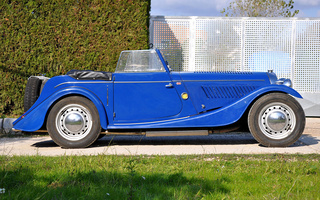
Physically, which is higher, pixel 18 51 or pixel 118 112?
pixel 18 51

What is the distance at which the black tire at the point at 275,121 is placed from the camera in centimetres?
555

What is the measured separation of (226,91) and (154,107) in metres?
1.17

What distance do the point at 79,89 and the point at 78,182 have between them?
2524mm

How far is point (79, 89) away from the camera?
18.5 feet

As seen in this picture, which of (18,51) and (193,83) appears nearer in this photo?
(193,83)

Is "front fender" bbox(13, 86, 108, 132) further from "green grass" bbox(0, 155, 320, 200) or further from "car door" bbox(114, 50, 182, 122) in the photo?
"green grass" bbox(0, 155, 320, 200)

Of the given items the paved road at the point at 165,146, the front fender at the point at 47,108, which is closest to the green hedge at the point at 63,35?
the paved road at the point at 165,146

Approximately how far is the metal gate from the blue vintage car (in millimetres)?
5158

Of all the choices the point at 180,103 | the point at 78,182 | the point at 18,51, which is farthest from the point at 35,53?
the point at 78,182

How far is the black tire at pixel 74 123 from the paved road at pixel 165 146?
164 millimetres

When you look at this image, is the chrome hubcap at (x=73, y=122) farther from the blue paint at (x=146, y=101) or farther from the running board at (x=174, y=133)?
the running board at (x=174, y=133)

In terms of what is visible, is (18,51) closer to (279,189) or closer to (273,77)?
(273,77)

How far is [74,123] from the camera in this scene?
18.4 feet

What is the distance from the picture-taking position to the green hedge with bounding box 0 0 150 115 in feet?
29.2
